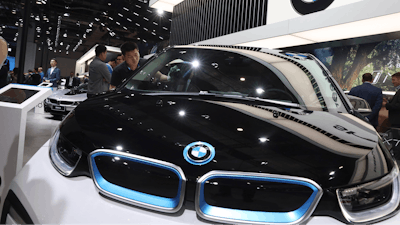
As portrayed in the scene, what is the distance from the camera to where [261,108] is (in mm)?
1432

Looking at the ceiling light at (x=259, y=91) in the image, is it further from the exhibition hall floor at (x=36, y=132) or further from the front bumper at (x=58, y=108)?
the front bumper at (x=58, y=108)

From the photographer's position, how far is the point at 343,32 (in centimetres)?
628

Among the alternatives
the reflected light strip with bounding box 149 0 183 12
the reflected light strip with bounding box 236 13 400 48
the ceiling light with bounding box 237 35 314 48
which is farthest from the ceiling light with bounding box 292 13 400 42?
the reflected light strip with bounding box 149 0 183 12

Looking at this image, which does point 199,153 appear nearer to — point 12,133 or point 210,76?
point 210,76

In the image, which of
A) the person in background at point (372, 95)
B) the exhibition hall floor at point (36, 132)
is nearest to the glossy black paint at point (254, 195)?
the exhibition hall floor at point (36, 132)

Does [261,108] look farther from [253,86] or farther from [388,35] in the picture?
[388,35]

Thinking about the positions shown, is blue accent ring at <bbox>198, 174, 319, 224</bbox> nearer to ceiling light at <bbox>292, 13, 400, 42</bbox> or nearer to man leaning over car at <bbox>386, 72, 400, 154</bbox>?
man leaning over car at <bbox>386, 72, 400, 154</bbox>

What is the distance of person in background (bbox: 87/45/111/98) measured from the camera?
13.9 feet

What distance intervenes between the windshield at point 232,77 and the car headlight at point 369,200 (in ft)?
2.18

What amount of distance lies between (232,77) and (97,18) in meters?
19.6

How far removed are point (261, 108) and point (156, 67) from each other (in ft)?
3.07

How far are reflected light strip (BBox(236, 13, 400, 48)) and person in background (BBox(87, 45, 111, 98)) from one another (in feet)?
14.5

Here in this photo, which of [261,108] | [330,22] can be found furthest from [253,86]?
[330,22]

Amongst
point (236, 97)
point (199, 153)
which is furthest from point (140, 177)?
point (236, 97)
